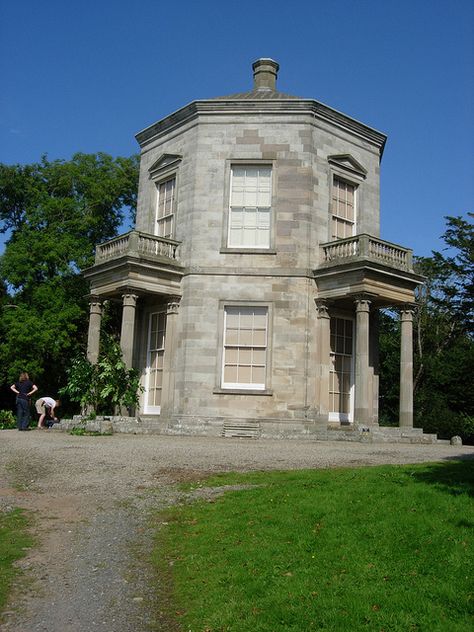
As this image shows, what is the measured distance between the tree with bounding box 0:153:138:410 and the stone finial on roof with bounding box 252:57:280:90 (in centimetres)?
1198

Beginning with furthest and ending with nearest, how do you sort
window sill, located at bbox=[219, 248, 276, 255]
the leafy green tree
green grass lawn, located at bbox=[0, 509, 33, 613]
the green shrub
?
the green shrub
window sill, located at bbox=[219, 248, 276, 255]
the leafy green tree
green grass lawn, located at bbox=[0, 509, 33, 613]

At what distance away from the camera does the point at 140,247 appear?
21.9m

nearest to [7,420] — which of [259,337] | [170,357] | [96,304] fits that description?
[96,304]

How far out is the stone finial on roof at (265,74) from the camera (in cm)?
2606

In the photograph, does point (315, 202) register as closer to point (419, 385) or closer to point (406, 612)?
point (406, 612)

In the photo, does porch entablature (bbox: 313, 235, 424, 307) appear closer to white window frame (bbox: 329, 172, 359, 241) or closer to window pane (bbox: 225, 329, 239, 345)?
white window frame (bbox: 329, 172, 359, 241)

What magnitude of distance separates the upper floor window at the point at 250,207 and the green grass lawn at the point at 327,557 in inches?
545

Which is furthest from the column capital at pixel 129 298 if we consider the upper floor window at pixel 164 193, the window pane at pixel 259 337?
the window pane at pixel 259 337

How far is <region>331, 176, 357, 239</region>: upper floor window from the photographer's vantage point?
Result: 2317 cm

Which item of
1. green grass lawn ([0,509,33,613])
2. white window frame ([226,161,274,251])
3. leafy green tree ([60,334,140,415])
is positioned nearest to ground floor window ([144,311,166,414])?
leafy green tree ([60,334,140,415])

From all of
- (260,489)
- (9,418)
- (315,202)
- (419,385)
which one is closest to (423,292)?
(419,385)

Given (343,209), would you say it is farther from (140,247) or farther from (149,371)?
(149,371)

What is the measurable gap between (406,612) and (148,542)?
3.45 metres

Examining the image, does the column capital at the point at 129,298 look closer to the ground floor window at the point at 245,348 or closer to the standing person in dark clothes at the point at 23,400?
the ground floor window at the point at 245,348
